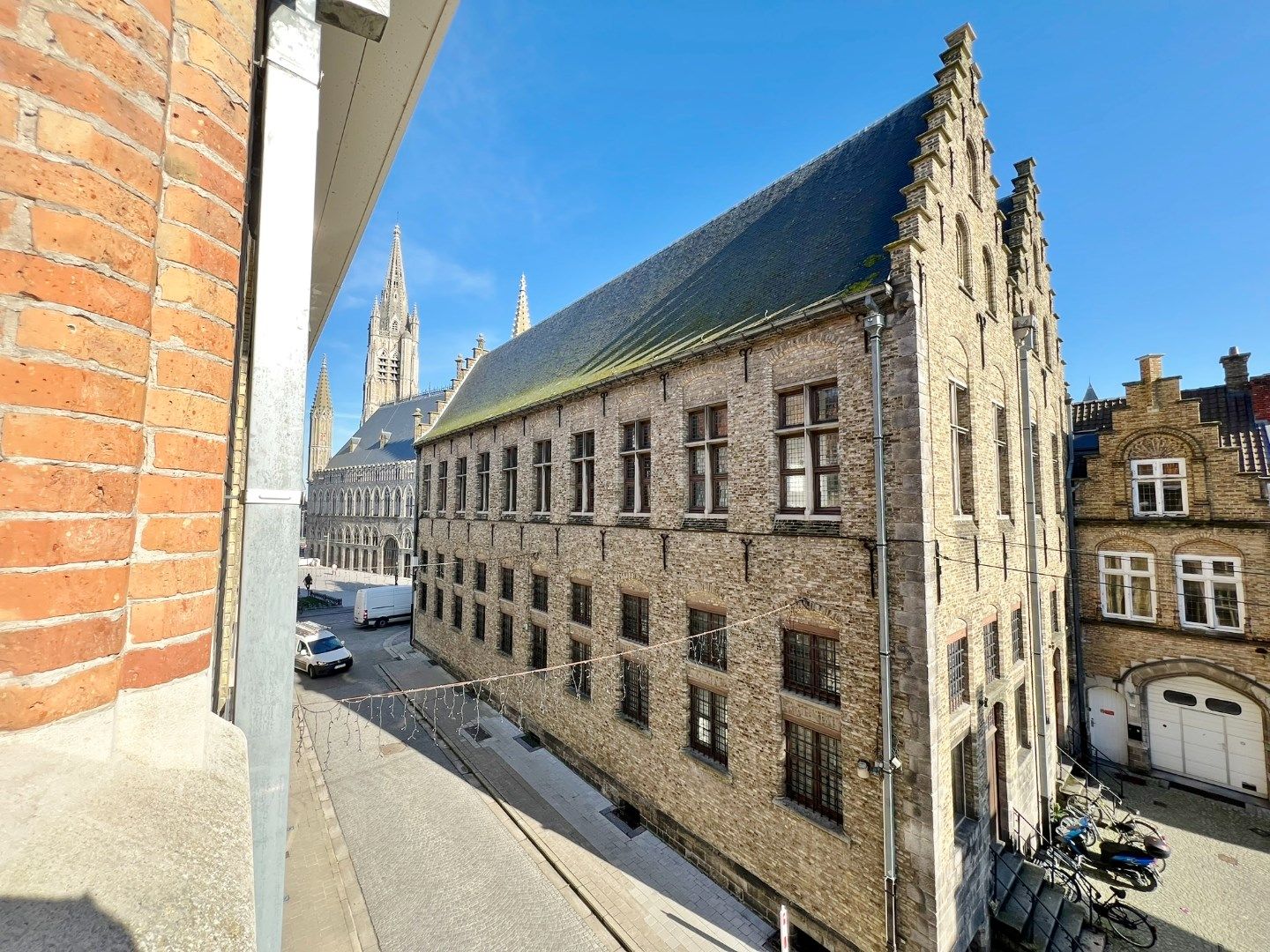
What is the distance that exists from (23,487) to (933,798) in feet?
30.8

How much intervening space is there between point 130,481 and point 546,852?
477 inches

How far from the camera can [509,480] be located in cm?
1828

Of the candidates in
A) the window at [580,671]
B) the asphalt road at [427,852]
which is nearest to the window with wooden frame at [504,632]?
the asphalt road at [427,852]

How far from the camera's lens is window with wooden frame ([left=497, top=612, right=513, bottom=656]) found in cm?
1745

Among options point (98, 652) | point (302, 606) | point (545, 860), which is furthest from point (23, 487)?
point (302, 606)

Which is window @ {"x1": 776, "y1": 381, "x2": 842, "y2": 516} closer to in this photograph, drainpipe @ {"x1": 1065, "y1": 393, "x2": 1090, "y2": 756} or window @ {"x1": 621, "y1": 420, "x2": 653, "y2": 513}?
window @ {"x1": 621, "y1": 420, "x2": 653, "y2": 513}

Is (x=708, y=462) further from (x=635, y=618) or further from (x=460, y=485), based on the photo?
(x=460, y=485)

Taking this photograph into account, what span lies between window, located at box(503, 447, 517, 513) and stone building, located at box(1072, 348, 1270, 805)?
1812cm

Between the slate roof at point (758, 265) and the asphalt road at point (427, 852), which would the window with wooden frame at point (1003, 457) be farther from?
the asphalt road at point (427, 852)

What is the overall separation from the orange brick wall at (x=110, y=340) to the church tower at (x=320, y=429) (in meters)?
70.8

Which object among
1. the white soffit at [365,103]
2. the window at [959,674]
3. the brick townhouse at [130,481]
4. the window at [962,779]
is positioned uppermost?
the white soffit at [365,103]

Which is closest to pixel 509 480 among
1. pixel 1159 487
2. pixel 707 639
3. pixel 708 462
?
pixel 708 462

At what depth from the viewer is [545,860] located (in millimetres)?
10523

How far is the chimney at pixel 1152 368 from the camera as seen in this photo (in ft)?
51.2
